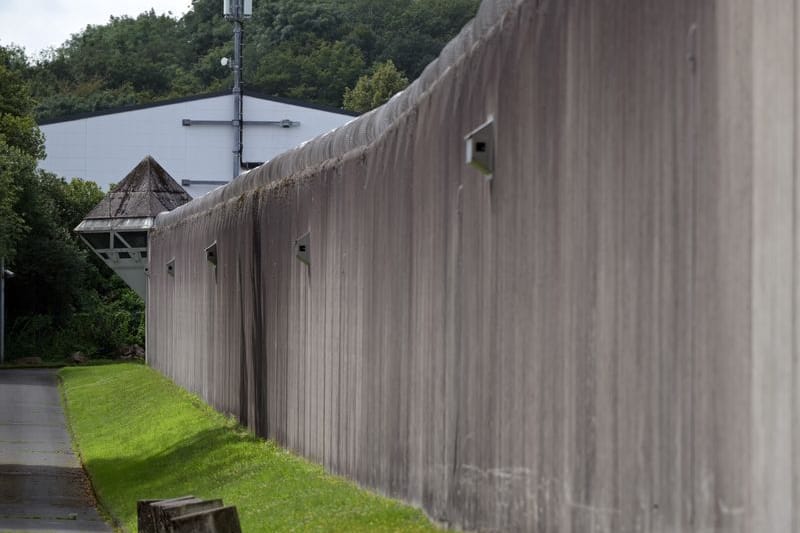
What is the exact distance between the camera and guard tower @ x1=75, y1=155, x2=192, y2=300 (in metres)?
39.5

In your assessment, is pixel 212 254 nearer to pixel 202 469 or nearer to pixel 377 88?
pixel 202 469

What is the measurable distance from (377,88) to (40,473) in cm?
8317

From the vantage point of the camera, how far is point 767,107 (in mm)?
4430

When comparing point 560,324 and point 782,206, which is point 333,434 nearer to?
point 560,324

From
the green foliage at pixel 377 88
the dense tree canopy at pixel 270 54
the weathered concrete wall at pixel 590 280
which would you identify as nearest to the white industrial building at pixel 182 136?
the green foliage at pixel 377 88

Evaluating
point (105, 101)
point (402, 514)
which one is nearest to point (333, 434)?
point (402, 514)

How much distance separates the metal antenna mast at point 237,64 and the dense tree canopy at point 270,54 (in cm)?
4338

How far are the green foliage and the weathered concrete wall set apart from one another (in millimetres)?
87241

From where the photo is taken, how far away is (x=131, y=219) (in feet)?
129

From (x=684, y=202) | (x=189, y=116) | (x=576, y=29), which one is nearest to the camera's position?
(x=684, y=202)

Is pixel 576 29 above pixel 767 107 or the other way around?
above

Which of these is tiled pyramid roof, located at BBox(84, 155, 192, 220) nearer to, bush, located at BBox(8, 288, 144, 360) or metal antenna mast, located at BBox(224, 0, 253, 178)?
bush, located at BBox(8, 288, 144, 360)

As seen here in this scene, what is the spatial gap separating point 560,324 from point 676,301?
1.48 meters

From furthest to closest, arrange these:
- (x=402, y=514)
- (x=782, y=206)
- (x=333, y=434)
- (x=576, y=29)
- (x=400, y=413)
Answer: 1. (x=333, y=434)
2. (x=400, y=413)
3. (x=402, y=514)
4. (x=576, y=29)
5. (x=782, y=206)
